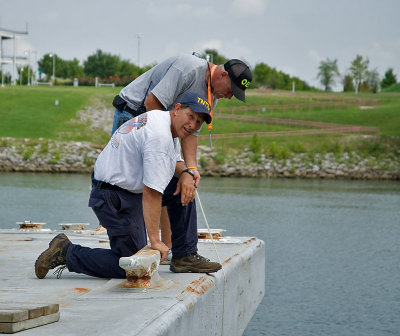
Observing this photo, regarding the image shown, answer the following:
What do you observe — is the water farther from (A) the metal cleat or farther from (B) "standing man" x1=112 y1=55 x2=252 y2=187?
(A) the metal cleat

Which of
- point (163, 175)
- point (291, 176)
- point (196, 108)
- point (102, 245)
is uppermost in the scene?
point (196, 108)

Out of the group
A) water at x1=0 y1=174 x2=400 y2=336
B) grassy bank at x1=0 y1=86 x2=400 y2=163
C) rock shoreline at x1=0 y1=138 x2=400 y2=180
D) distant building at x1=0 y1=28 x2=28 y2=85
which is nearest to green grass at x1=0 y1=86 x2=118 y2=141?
grassy bank at x1=0 y1=86 x2=400 y2=163

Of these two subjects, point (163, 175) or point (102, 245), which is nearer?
point (163, 175)

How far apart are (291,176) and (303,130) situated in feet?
42.5

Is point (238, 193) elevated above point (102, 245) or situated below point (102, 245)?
below

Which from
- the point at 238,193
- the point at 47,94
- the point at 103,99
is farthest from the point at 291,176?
the point at 47,94

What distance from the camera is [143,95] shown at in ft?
22.5

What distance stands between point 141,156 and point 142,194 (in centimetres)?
36

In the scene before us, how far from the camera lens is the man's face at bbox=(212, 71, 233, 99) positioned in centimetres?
624

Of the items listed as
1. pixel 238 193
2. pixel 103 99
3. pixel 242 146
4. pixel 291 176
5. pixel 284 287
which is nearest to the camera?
pixel 284 287

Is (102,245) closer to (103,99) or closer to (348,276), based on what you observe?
(348,276)

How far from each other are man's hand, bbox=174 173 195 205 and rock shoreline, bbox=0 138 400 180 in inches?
1771

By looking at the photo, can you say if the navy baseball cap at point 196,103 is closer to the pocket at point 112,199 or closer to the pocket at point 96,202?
the pocket at point 112,199

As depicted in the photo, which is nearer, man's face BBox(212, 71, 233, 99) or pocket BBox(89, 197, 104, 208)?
pocket BBox(89, 197, 104, 208)
